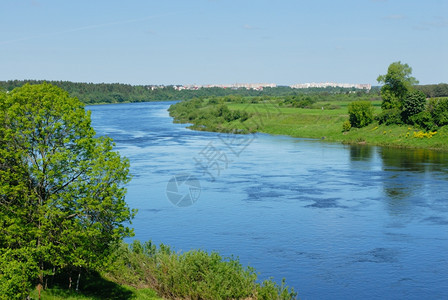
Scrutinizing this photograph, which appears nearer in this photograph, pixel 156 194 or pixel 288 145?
pixel 156 194

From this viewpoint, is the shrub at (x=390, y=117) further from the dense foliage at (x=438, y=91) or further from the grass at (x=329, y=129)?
the dense foliage at (x=438, y=91)

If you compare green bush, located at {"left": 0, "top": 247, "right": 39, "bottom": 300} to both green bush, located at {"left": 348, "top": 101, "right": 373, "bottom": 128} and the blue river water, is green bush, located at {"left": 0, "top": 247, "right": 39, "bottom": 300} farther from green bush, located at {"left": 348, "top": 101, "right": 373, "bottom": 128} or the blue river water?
green bush, located at {"left": 348, "top": 101, "right": 373, "bottom": 128}

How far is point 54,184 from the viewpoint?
21.3m

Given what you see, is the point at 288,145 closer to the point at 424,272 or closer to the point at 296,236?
the point at 296,236

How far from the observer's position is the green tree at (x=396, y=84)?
275 ft

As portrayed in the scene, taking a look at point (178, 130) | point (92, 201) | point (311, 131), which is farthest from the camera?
point (178, 130)

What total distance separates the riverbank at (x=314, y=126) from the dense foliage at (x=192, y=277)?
180ft

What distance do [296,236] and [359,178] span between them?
64.6ft

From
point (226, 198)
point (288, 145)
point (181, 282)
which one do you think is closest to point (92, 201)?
point (181, 282)

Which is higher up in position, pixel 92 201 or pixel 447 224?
pixel 92 201

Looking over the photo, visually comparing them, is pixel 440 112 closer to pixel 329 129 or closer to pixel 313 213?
pixel 329 129

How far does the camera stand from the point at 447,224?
34938mm

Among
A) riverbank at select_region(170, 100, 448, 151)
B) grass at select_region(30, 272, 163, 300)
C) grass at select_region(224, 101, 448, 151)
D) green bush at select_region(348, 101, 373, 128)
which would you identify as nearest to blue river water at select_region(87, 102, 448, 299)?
grass at select_region(224, 101, 448, 151)

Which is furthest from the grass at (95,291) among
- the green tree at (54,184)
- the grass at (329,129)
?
the grass at (329,129)
